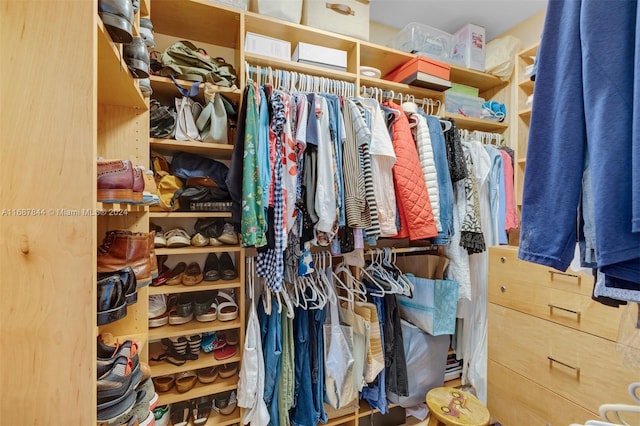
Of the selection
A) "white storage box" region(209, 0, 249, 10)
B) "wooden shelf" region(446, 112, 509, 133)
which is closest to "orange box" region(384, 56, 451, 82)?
"wooden shelf" region(446, 112, 509, 133)

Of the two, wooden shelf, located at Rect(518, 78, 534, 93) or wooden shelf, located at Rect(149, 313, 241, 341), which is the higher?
wooden shelf, located at Rect(518, 78, 534, 93)

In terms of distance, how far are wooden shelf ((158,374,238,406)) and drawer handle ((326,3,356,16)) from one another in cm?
193

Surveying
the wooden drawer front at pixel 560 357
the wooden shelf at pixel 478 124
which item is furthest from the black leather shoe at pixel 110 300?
the wooden shelf at pixel 478 124

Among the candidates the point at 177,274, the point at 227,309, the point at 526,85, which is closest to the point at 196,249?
the point at 177,274

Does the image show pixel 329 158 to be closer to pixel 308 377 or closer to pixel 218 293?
pixel 218 293

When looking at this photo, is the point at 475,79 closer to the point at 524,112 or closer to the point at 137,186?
the point at 524,112

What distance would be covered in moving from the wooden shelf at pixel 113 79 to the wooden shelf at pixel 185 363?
41.8 inches

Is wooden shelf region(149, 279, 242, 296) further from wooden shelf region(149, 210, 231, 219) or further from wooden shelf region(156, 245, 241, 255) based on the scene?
wooden shelf region(149, 210, 231, 219)

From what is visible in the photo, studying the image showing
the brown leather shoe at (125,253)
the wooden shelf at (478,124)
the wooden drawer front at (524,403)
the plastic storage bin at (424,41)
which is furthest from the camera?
the wooden shelf at (478,124)

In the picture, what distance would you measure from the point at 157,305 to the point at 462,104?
6.96 feet

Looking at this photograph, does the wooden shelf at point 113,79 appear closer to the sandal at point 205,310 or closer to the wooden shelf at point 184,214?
the wooden shelf at point 184,214

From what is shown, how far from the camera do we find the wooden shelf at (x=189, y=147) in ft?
4.11

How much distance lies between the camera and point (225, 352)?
1.36 meters

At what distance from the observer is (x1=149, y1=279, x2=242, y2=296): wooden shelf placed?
3.99ft
